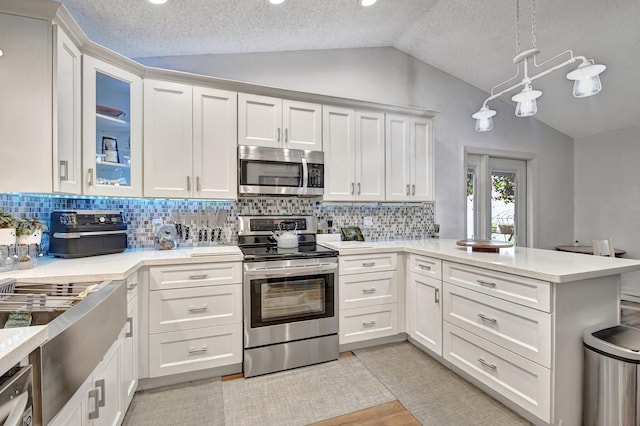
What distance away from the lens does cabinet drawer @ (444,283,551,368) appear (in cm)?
165

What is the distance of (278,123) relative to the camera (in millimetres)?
2719

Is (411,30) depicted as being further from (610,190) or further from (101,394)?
(101,394)

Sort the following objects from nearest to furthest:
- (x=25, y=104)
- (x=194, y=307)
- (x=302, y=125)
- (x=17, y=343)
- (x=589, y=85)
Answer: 1. (x=17, y=343)
2. (x=25, y=104)
3. (x=589, y=85)
4. (x=194, y=307)
5. (x=302, y=125)

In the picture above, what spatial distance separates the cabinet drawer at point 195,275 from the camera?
2108 mm

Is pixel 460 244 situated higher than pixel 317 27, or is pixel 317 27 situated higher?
pixel 317 27

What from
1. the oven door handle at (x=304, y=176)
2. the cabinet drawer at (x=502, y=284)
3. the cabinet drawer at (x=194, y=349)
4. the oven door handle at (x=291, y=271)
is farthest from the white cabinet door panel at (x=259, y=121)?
the cabinet drawer at (x=502, y=284)

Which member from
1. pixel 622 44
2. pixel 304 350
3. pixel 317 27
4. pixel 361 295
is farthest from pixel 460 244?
pixel 622 44

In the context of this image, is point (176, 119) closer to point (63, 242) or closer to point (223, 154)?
point (223, 154)

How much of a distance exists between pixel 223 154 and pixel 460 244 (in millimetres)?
2142

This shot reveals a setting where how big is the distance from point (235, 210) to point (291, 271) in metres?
0.88

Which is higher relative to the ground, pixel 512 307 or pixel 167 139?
pixel 167 139

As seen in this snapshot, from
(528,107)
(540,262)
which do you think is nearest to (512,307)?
(540,262)

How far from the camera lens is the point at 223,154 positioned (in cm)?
256

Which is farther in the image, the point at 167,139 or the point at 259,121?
the point at 259,121
